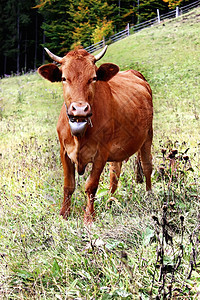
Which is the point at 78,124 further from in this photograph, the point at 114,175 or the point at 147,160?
the point at 147,160

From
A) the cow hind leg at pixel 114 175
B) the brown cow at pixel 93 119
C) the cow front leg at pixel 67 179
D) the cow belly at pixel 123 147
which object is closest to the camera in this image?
the brown cow at pixel 93 119

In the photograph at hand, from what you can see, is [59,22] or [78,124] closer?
[78,124]

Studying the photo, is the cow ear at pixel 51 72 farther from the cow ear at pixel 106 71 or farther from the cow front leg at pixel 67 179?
the cow front leg at pixel 67 179

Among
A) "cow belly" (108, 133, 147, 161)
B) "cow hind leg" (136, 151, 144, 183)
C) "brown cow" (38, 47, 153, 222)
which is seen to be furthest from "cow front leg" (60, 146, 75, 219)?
"cow hind leg" (136, 151, 144, 183)

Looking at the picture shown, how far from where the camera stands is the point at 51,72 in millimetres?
3393

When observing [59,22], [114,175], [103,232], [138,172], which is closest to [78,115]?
[103,232]

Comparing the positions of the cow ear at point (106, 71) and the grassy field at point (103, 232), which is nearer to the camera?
the grassy field at point (103, 232)

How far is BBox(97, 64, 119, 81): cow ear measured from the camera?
349 centimetres

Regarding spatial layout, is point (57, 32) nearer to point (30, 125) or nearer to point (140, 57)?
point (140, 57)

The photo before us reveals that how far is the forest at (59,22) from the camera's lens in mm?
30906

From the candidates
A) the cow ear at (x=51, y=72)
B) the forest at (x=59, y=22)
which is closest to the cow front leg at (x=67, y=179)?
the cow ear at (x=51, y=72)

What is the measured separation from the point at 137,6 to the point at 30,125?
104 feet

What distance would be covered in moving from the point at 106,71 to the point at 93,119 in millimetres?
543

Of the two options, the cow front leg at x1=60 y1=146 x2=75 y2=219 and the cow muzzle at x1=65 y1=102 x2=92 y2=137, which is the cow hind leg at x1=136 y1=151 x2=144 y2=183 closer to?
the cow front leg at x1=60 y1=146 x2=75 y2=219
